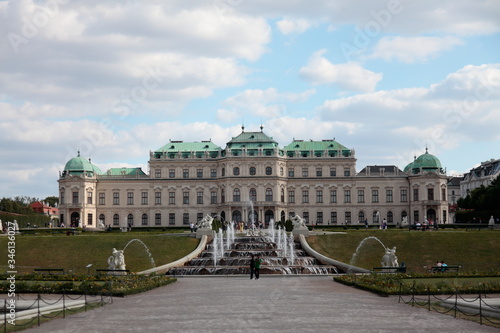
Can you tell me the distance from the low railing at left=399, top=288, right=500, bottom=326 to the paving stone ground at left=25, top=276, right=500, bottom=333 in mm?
567

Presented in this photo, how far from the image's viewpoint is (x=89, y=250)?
52188 millimetres

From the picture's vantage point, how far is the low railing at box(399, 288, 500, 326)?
68.2ft

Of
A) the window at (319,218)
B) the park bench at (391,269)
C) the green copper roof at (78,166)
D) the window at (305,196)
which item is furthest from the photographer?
the window at (305,196)

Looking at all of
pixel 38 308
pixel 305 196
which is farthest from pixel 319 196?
pixel 38 308

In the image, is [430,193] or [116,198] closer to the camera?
[430,193]

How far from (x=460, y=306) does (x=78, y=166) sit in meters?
82.4

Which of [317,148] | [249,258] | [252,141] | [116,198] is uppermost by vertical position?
[252,141]

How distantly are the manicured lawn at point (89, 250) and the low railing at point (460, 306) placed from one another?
948 inches

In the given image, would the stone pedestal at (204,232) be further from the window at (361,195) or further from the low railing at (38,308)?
the window at (361,195)

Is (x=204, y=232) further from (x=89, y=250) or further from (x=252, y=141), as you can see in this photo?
(x=252, y=141)

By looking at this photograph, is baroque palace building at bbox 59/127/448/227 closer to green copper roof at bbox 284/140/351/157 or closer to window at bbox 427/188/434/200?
green copper roof at bbox 284/140/351/157

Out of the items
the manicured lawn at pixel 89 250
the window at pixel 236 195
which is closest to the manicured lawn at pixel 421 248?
the manicured lawn at pixel 89 250

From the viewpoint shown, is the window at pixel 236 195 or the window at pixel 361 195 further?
the window at pixel 361 195

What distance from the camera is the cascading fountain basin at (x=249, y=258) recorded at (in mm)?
43188
